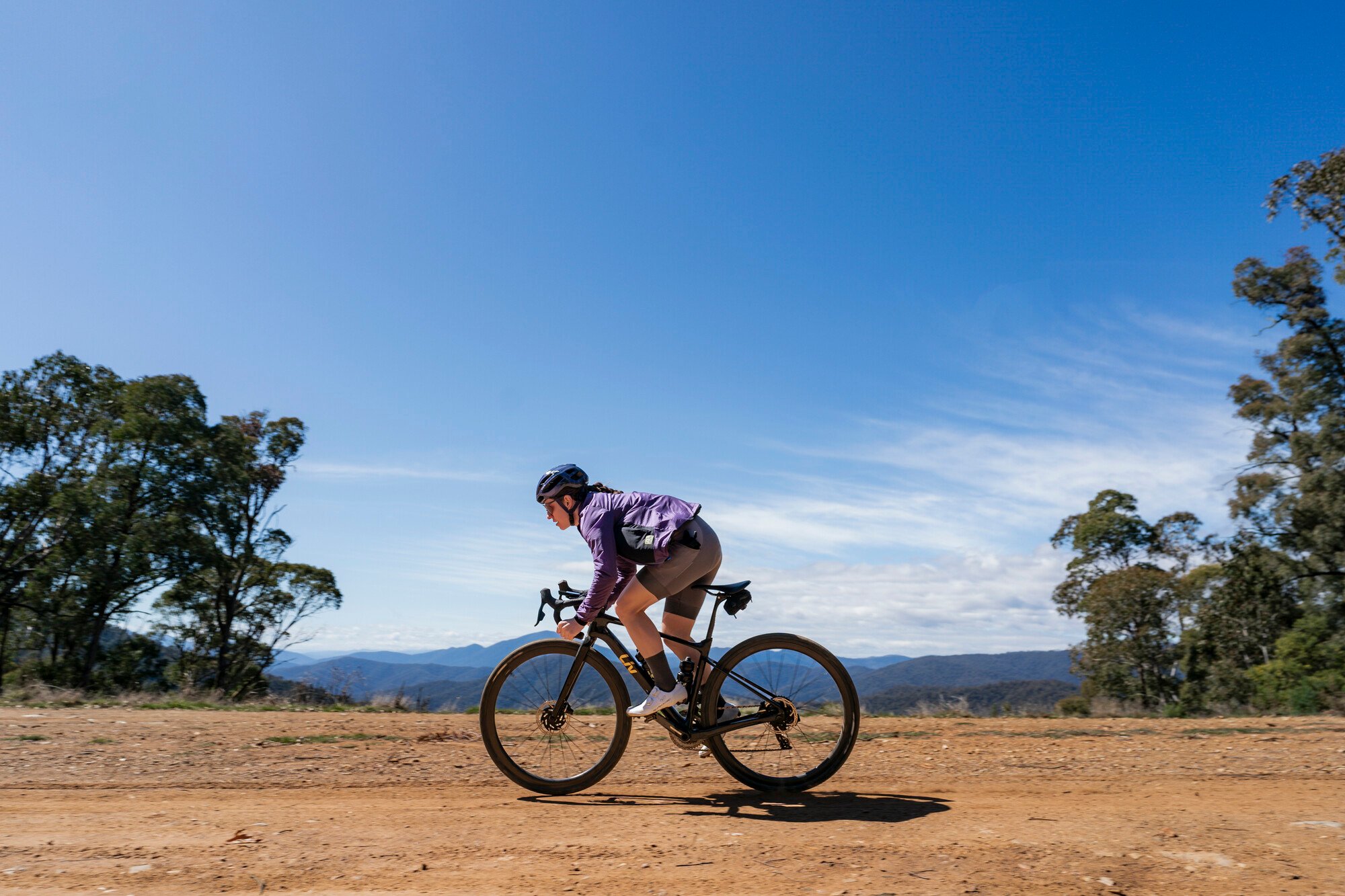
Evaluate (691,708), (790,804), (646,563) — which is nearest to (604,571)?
(646,563)

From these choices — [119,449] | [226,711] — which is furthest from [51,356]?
[226,711]

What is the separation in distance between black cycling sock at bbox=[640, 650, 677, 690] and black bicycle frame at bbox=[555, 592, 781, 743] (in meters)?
0.04

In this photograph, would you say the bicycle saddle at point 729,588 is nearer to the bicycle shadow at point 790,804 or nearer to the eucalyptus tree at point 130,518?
the bicycle shadow at point 790,804

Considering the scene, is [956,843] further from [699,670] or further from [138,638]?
[138,638]

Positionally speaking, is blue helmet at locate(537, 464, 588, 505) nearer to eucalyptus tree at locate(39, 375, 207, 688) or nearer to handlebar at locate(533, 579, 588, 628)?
handlebar at locate(533, 579, 588, 628)

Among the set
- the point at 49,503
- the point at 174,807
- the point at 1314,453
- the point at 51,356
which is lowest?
the point at 174,807

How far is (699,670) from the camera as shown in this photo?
5.54 m

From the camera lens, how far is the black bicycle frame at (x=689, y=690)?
5.41m

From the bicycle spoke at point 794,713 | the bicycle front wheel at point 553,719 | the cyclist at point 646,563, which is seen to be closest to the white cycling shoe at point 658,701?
the cyclist at point 646,563

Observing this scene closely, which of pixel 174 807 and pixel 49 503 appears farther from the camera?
pixel 49 503

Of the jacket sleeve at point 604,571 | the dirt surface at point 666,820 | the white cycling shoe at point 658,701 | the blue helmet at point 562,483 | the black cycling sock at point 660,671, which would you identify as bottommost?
the dirt surface at point 666,820

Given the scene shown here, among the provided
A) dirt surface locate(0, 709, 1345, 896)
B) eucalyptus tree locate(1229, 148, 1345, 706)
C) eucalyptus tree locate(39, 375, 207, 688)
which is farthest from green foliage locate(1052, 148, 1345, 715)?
eucalyptus tree locate(39, 375, 207, 688)

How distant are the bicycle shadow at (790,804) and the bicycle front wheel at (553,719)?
0.74ft

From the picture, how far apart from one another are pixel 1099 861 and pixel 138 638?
4287cm
